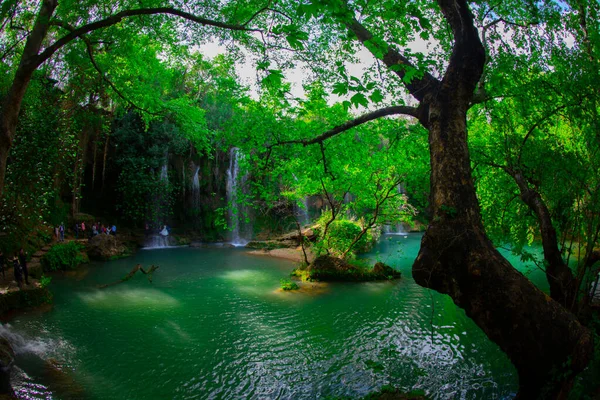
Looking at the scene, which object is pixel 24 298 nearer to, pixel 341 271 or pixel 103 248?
pixel 103 248

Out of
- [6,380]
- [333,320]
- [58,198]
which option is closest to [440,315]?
[333,320]

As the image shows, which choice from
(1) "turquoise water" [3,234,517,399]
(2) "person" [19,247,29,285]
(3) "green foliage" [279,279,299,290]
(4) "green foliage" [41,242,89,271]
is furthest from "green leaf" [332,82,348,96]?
(4) "green foliage" [41,242,89,271]

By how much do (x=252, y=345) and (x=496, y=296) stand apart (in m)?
5.70

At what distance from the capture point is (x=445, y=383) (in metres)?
6.13

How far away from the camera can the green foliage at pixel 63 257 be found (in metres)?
14.9

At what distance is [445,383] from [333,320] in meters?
3.73

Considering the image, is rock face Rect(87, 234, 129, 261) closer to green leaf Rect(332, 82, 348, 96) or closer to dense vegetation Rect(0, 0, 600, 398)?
dense vegetation Rect(0, 0, 600, 398)

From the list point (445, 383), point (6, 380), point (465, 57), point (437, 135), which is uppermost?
point (465, 57)

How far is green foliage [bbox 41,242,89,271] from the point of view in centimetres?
1491

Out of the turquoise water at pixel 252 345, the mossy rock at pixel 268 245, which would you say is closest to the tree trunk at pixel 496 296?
the turquoise water at pixel 252 345

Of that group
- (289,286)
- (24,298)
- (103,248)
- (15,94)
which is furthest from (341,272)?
(103,248)

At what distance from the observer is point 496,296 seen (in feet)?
12.2

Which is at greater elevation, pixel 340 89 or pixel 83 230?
pixel 340 89

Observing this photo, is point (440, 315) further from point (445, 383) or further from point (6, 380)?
point (6, 380)
